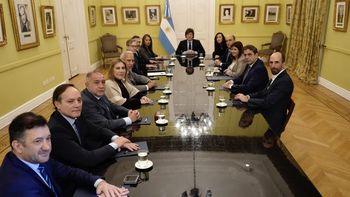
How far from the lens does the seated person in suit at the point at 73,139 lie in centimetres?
201

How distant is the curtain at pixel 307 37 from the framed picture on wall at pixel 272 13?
115 centimetres

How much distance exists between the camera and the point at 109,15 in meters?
10.0

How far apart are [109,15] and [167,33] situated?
2123 millimetres

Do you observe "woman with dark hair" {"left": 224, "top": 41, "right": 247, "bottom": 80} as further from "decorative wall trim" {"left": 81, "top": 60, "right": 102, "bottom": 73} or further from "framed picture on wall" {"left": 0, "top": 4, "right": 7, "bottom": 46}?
"decorative wall trim" {"left": 81, "top": 60, "right": 102, "bottom": 73}

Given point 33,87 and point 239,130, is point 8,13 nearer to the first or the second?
point 33,87

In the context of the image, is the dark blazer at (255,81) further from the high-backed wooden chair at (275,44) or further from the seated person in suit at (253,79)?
the high-backed wooden chair at (275,44)

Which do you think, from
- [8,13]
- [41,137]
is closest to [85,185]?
[41,137]

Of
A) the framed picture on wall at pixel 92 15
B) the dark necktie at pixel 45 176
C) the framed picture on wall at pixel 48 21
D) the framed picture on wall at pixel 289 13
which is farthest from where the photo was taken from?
the framed picture on wall at pixel 92 15

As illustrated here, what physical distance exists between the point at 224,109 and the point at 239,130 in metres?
0.58

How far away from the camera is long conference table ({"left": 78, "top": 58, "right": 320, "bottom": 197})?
1.71 m

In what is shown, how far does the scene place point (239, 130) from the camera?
2533 millimetres

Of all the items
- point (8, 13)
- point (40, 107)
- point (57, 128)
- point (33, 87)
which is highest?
point (8, 13)

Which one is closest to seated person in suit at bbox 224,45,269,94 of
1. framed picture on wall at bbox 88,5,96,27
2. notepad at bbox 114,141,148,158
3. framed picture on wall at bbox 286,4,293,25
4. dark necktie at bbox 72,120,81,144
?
notepad at bbox 114,141,148,158

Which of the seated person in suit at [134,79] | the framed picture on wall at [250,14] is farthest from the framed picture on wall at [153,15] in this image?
the seated person in suit at [134,79]
